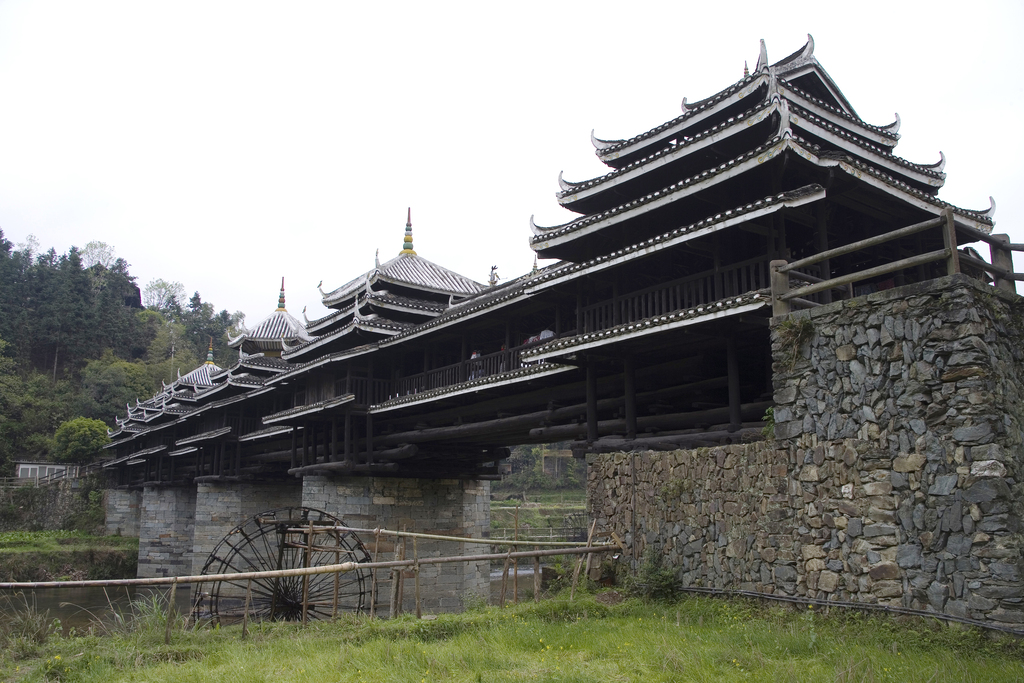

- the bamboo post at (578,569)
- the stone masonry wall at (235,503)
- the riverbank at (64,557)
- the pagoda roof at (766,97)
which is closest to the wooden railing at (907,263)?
the pagoda roof at (766,97)

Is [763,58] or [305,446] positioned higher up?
[763,58]

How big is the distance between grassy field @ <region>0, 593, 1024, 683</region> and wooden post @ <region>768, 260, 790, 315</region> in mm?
3616

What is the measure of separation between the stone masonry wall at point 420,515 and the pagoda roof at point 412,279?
19.3 ft

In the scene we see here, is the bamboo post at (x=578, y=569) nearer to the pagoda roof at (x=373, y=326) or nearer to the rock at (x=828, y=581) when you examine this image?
the rock at (x=828, y=581)

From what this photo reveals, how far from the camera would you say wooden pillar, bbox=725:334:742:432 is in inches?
433

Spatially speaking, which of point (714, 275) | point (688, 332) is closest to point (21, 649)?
point (688, 332)

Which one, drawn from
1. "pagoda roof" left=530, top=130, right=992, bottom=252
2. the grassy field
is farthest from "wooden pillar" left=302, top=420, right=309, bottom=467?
the grassy field

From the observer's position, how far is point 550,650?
7.90 m

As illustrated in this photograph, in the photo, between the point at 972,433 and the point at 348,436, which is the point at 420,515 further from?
the point at 972,433

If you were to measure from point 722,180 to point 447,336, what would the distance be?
9783 mm

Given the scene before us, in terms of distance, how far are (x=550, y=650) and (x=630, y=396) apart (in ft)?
18.6

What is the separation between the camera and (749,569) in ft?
30.8

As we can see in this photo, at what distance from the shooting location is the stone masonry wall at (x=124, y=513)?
44.2 meters

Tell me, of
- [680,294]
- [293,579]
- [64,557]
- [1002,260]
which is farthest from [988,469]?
[64,557]
